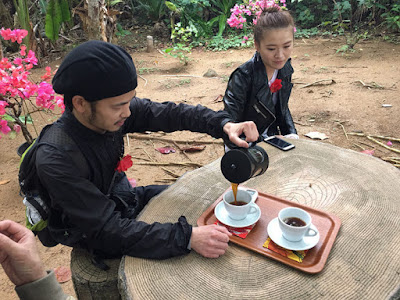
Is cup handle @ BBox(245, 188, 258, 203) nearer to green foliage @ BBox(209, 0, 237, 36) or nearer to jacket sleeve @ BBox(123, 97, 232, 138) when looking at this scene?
jacket sleeve @ BBox(123, 97, 232, 138)

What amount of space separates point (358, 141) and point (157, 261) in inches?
128

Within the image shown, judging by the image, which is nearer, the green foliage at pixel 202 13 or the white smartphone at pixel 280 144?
the white smartphone at pixel 280 144

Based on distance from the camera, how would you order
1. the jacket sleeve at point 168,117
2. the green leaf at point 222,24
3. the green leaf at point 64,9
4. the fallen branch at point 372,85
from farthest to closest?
the green leaf at point 222,24, the green leaf at point 64,9, the fallen branch at point 372,85, the jacket sleeve at point 168,117

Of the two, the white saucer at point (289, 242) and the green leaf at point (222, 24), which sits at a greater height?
the white saucer at point (289, 242)

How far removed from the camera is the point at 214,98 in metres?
5.16

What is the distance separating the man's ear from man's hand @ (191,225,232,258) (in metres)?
0.76

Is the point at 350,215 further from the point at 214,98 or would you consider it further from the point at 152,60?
the point at 152,60

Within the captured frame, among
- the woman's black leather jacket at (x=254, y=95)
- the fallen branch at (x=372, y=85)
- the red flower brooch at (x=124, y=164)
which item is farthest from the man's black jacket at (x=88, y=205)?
the fallen branch at (x=372, y=85)

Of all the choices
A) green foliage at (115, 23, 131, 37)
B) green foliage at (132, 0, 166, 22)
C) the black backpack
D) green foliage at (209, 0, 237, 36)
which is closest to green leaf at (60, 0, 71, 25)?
green foliage at (115, 23, 131, 37)

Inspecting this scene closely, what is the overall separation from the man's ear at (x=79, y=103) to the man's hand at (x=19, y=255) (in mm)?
575

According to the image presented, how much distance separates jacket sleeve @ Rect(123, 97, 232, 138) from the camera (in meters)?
2.06

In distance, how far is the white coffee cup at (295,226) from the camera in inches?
52.4

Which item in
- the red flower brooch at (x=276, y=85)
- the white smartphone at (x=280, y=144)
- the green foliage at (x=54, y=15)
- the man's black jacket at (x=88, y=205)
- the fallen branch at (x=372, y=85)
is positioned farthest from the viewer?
the green foliage at (x=54, y=15)

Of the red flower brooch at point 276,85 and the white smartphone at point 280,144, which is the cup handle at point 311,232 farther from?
the red flower brooch at point 276,85
